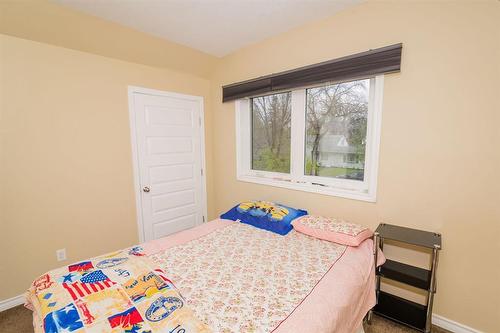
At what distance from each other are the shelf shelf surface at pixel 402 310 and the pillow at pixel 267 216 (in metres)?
0.93

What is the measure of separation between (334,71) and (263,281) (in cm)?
184

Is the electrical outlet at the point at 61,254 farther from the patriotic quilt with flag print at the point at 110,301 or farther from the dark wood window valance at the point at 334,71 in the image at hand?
the dark wood window valance at the point at 334,71

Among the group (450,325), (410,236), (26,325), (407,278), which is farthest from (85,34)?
(450,325)

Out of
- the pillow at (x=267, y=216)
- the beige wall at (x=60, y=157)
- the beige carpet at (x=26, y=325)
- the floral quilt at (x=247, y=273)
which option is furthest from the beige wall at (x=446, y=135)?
the beige wall at (x=60, y=157)

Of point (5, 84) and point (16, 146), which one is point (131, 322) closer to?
point (16, 146)

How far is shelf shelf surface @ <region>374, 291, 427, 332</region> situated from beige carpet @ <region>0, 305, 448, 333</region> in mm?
72

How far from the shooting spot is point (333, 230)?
189 cm

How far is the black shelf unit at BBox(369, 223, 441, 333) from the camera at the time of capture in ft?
5.18

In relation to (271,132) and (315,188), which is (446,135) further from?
(271,132)

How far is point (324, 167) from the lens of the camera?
2.40 m

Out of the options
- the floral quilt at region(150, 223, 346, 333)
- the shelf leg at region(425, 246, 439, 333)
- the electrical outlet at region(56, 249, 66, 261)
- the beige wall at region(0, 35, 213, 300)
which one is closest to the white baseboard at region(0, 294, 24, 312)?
the beige wall at region(0, 35, 213, 300)

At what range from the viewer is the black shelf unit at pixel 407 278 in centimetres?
158

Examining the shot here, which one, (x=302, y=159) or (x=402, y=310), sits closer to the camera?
(x=402, y=310)

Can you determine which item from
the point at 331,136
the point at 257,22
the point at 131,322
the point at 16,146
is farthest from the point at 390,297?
the point at 16,146
